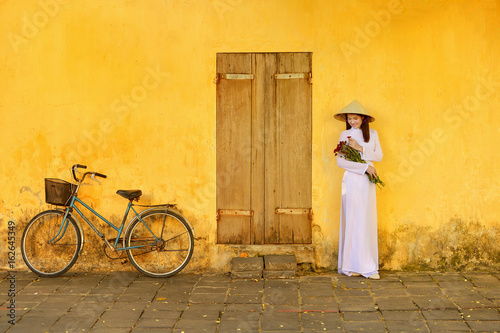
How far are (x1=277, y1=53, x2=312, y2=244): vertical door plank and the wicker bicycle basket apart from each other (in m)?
2.58

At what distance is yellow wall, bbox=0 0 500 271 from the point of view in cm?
626

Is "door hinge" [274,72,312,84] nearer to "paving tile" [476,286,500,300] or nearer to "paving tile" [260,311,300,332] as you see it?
"paving tile" [260,311,300,332]

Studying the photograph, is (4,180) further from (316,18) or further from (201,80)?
(316,18)

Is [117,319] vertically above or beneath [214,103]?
beneath

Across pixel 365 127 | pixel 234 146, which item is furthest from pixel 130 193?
pixel 365 127

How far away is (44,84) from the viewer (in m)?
Answer: 6.46

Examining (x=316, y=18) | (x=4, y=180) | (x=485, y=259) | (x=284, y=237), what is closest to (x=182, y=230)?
(x=284, y=237)

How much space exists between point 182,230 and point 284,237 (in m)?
1.27

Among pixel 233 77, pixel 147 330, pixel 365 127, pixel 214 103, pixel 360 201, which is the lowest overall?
pixel 147 330

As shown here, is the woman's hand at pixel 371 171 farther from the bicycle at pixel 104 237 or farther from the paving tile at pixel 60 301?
the paving tile at pixel 60 301

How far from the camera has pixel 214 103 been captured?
640 cm

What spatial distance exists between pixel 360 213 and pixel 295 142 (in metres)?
1.15

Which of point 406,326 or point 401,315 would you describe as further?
point 401,315

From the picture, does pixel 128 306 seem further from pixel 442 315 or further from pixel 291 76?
pixel 291 76
